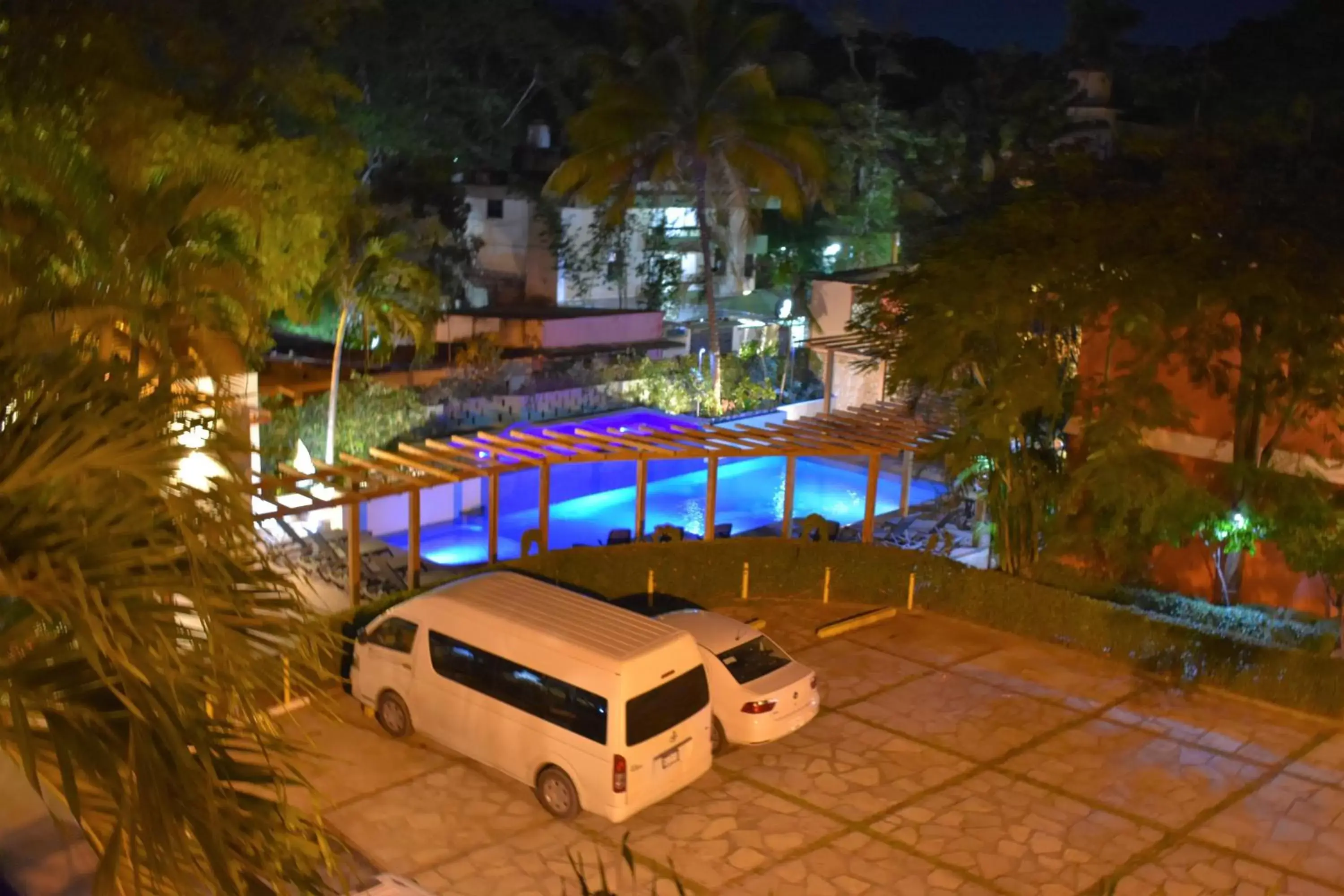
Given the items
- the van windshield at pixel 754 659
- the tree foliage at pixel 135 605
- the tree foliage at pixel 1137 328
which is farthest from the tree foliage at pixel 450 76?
the tree foliage at pixel 135 605

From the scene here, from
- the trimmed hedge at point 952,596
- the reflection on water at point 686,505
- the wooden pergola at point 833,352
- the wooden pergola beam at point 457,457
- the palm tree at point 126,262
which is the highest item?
the palm tree at point 126,262

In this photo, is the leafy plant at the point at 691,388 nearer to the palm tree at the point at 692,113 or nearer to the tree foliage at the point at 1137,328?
the palm tree at the point at 692,113

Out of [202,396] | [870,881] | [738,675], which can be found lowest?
[870,881]

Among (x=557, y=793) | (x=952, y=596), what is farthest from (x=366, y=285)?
(x=557, y=793)

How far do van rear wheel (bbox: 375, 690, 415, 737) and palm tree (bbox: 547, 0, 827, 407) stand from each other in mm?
19212

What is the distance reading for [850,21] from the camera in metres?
40.6

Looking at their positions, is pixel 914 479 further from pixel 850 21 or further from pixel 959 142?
pixel 850 21

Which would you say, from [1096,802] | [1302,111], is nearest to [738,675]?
[1096,802]

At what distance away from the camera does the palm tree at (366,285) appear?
21641mm

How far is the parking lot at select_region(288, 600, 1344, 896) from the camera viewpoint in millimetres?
10703

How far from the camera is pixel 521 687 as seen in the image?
11.4 meters

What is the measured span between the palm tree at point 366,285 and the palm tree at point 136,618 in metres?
16.2

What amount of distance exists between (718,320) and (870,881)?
25631 mm

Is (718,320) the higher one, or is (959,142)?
(959,142)
